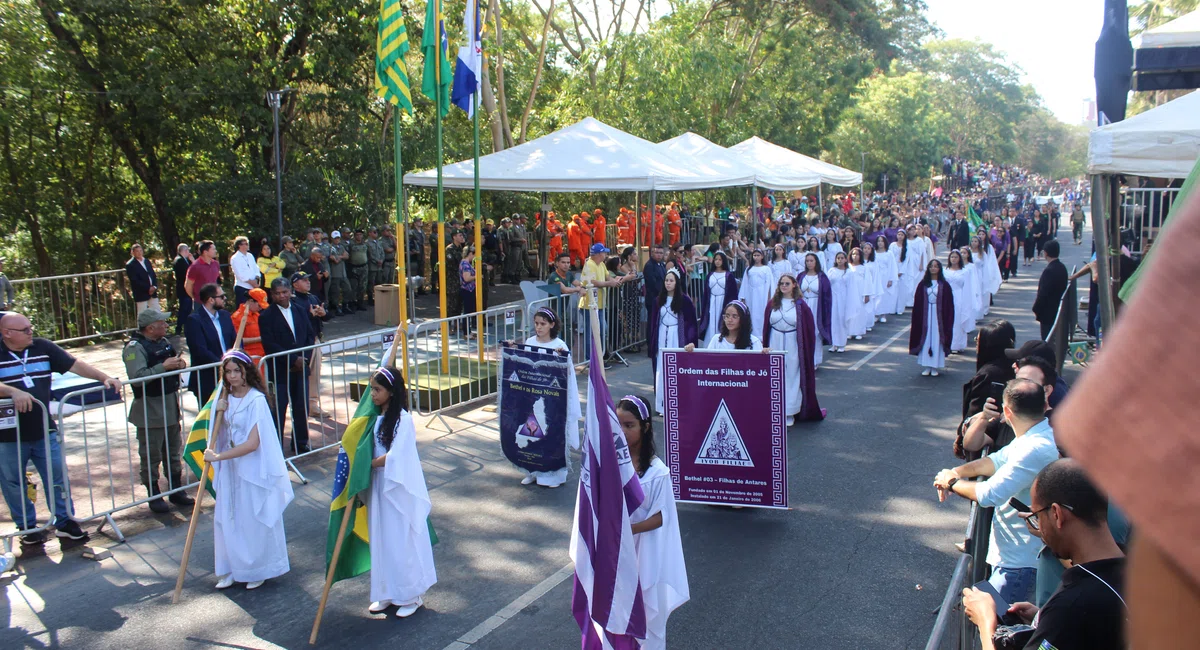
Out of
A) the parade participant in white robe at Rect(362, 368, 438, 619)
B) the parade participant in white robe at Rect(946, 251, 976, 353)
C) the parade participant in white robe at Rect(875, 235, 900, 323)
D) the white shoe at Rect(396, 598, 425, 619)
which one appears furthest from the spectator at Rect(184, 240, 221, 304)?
the parade participant in white robe at Rect(875, 235, 900, 323)

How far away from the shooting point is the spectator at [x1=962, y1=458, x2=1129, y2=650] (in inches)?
117

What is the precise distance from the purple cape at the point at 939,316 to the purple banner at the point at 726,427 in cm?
629

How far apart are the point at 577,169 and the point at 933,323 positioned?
19.2ft

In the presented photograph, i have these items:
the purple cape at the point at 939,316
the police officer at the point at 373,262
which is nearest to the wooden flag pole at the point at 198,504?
the purple cape at the point at 939,316

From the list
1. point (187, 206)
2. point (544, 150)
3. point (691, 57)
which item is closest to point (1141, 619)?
point (544, 150)

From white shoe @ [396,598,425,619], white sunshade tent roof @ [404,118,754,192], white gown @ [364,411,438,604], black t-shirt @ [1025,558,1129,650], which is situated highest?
white sunshade tent roof @ [404,118,754,192]

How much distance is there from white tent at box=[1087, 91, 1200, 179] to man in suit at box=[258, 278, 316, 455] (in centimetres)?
752

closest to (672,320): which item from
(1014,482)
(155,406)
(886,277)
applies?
(155,406)

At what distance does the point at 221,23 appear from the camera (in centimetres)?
2089

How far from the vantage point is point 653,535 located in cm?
527

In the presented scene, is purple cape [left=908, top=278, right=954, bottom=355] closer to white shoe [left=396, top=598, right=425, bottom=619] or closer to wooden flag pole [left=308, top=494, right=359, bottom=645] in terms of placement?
white shoe [left=396, top=598, right=425, bottom=619]

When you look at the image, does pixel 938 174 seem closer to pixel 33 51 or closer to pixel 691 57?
pixel 691 57

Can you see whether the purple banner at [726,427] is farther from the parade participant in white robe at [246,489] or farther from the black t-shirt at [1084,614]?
the black t-shirt at [1084,614]

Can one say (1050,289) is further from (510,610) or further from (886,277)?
(510,610)
